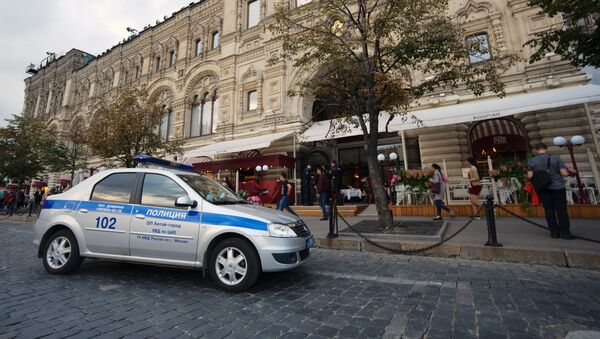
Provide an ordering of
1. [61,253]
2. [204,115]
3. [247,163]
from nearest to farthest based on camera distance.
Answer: [61,253]
[247,163]
[204,115]

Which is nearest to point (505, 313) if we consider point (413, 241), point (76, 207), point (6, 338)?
point (413, 241)

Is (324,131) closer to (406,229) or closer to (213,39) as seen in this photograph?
(406,229)

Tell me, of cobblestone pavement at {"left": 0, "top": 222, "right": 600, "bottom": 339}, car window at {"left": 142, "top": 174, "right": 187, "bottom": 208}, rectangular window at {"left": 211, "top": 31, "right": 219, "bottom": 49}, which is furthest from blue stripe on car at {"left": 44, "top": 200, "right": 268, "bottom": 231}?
rectangular window at {"left": 211, "top": 31, "right": 219, "bottom": 49}

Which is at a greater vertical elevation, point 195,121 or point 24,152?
point 195,121

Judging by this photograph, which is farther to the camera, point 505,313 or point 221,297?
point 221,297

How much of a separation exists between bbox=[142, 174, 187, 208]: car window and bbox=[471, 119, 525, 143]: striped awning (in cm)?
1297

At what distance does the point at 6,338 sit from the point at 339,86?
322 inches

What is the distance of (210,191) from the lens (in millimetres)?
4062

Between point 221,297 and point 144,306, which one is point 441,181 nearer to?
point 221,297

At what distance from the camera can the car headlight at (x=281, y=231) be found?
11.0 feet

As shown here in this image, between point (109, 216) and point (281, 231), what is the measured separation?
263 centimetres

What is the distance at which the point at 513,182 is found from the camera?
8.34 meters

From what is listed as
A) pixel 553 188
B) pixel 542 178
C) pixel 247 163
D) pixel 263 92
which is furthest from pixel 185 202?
pixel 263 92

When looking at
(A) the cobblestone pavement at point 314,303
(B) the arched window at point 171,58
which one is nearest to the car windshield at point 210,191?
(A) the cobblestone pavement at point 314,303
